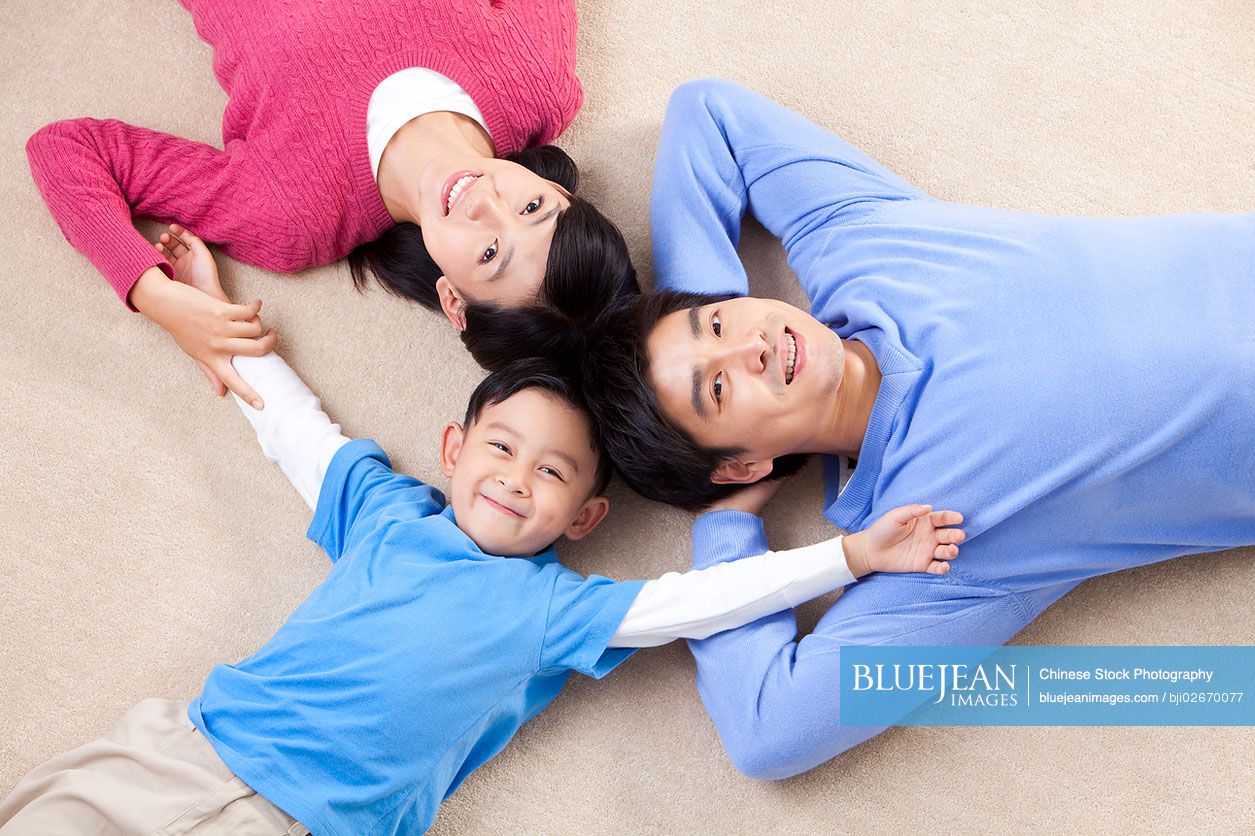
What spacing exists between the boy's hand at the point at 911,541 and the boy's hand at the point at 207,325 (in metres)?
0.92

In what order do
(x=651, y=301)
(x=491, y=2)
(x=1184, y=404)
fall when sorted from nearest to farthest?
(x=1184, y=404) < (x=651, y=301) < (x=491, y=2)

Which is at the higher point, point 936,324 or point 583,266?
point 583,266

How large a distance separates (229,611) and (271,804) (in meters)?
0.34

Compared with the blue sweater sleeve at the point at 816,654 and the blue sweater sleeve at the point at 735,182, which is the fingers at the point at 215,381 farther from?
the blue sweater sleeve at the point at 816,654

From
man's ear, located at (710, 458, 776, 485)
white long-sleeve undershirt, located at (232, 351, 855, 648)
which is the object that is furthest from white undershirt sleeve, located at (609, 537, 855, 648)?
man's ear, located at (710, 458, 776, 485)

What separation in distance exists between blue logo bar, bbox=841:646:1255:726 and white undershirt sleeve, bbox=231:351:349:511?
2.96 ft

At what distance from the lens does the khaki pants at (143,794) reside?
3.88ft

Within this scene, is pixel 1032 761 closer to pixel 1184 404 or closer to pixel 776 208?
pixel 1184 404

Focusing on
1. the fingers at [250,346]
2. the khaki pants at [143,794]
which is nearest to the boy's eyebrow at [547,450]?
the fingers at [250,346]

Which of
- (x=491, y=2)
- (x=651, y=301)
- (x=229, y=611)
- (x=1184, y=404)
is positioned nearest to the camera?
(x=1184, y=404)

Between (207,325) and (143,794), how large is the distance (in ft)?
2.19

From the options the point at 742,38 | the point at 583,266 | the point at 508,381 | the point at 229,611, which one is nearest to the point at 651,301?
the point at 583,266

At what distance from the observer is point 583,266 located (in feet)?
4.45

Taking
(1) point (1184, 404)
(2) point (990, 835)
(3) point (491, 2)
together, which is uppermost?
(3) point (491, 2)
